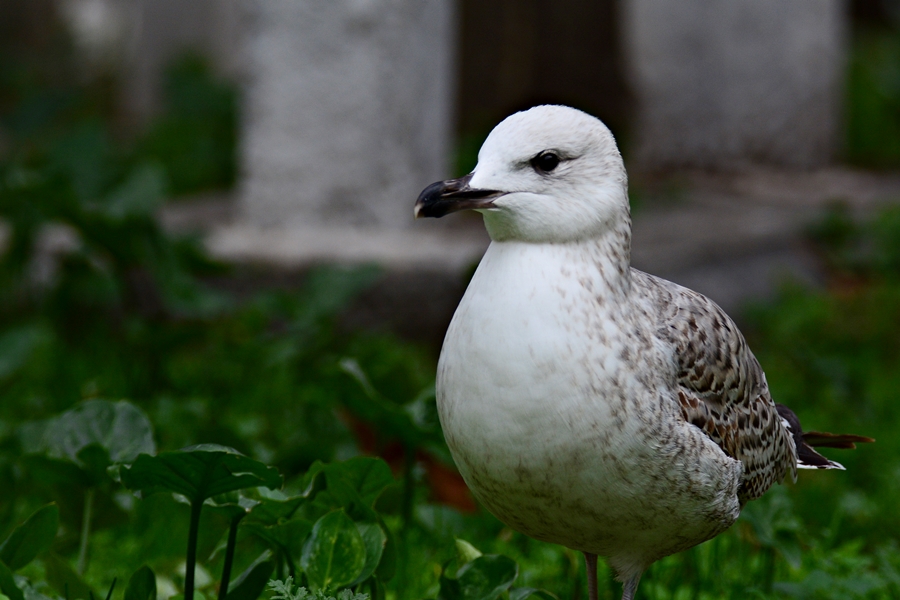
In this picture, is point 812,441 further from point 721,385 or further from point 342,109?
point 342,109

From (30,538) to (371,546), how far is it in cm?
65

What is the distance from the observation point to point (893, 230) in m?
5.66

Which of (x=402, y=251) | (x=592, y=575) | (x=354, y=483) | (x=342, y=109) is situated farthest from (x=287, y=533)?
(x=342, y=109)

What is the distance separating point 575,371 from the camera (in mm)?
1879

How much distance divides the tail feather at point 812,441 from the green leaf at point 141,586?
1.37 metres

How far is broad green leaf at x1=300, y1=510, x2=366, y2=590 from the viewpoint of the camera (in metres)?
2.06

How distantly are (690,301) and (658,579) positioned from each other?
830 mm

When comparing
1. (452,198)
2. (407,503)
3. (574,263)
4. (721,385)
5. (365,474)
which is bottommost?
(407,503)

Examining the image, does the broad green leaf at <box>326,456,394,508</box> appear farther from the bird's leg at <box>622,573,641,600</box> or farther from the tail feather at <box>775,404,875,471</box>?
the tail feather at <box>775,404,875,471</box>

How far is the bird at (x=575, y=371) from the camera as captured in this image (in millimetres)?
1885

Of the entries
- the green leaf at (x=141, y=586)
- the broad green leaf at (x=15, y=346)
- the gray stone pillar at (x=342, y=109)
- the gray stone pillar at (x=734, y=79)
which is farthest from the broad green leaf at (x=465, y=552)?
the gray stone pillar at (x=734, y=79)

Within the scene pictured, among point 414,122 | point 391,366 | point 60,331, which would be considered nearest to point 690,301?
point 391,366

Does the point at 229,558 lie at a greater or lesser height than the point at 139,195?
lesser

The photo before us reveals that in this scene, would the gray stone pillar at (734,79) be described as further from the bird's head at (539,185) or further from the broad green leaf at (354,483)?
the broad green leaf at (354,483)
